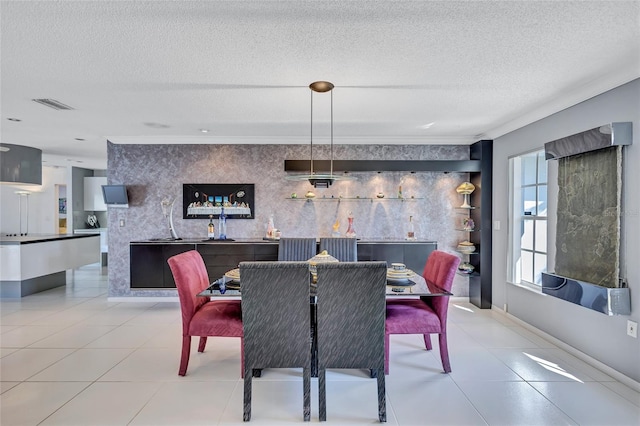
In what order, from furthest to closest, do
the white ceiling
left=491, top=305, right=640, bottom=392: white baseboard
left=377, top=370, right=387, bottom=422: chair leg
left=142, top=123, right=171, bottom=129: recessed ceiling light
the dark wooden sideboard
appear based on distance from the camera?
the dark wooden sideboard
left=142, top=123, right=171, bottom=129: recessed ceiling light
left=491, top=305, right=640, bottom=392: white baseboard
left=377, top=370, right=387, bottom=422: chair leg
the white ceiling

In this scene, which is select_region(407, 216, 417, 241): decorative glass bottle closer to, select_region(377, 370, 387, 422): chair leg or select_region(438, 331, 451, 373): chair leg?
select_region(438, 331, 451, 373): chair leg

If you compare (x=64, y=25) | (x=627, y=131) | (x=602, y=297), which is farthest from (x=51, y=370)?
(x=627, y=131)

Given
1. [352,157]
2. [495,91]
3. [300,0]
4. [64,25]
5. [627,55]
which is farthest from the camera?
[352,157]

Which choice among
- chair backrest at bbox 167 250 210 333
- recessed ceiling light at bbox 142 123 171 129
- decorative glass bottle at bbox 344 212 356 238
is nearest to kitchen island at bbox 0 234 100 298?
recessed ceiling light at bbox 142 123 171 129

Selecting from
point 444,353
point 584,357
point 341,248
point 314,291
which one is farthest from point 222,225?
point 584,357

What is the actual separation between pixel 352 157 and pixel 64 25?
3663mm

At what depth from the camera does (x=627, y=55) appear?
224 cm

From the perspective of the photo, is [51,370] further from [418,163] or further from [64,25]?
[418,163]

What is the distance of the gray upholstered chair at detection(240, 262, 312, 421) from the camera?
6.85ft

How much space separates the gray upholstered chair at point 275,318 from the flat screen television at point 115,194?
3.67 meters

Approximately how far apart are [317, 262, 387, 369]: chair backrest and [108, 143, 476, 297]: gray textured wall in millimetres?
2902

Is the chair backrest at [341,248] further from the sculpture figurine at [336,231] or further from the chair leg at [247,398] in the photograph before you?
the chair leg at [247,398]

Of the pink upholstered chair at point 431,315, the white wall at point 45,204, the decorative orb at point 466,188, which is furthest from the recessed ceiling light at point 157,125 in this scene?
the white wall at point 45,204

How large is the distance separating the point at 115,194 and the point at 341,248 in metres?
3.42
